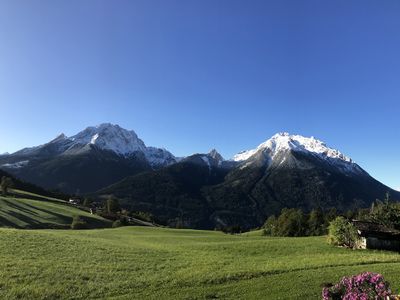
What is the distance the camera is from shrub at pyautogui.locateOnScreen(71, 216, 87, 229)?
344ft

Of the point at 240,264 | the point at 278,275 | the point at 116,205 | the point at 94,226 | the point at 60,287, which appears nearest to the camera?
the point at 60,287

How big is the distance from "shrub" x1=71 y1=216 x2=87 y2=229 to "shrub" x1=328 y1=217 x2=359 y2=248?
2513 inches

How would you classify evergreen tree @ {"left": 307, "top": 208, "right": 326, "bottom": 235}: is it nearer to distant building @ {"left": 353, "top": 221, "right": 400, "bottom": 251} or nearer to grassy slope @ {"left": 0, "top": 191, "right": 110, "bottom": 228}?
grassy slope @ {"left": 0, "top": 191, "right": 110, "bottom": 228}

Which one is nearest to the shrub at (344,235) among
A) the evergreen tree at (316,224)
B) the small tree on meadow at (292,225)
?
the evergreen tree at (316,224)

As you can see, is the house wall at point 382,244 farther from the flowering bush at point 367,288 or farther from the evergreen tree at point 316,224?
the evergreen tree at point 316,224

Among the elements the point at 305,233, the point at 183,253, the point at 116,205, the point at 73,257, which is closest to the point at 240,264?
the point at 183,253

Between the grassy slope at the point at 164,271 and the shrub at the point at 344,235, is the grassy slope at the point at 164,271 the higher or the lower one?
the lower one

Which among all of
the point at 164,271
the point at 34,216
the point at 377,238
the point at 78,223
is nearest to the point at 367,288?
the point at 164,271

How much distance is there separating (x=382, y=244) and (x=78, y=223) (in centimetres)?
7198

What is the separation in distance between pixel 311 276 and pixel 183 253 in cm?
2062

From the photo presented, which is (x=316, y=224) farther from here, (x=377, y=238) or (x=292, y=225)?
(x=377, y=238)

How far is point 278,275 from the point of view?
Result: 119 feet

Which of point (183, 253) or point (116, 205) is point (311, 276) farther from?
point (116, 205)

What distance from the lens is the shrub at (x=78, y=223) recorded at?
344 ft
